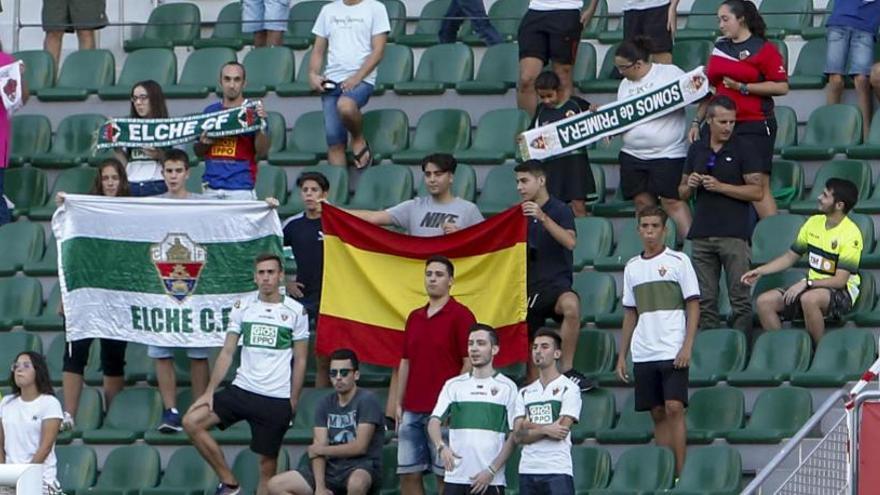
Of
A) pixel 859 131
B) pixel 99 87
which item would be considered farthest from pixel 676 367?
pixel 99 87

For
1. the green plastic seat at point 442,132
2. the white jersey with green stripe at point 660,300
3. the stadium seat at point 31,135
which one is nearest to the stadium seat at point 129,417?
the green plastic seat at point 442,132

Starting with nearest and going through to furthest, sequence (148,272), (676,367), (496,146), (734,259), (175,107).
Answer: (676,367), (734,259), (148,272), (496,146), (175,107)

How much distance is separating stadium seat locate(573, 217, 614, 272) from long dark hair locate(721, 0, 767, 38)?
143 centimetres

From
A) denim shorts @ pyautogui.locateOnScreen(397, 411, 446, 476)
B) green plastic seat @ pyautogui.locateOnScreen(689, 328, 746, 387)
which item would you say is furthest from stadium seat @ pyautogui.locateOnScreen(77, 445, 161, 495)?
green plastic seat @ pyautogui.locateOnScreen(689, 328, 746, 387)

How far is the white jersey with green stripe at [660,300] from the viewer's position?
11.6 meters

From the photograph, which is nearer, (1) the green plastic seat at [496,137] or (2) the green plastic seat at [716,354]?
(2) the green plastic seat at [716,354]

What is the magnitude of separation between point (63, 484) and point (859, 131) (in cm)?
520

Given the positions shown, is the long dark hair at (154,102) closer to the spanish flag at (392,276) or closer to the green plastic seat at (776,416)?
the spanish flag at (392,276)

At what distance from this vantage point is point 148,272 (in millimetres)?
13266

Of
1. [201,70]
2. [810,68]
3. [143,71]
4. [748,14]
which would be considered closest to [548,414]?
[748,14]

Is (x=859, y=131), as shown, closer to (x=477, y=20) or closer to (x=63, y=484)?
(x=477, y=20)

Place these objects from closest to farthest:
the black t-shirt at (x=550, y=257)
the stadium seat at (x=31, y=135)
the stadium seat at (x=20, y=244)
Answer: the black t-shirt at (x=550, y=257) < the stadium seat at (x=20, y=244) < the stadium seat at (x=31, y=135)

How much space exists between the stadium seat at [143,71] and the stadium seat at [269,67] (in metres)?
0.58

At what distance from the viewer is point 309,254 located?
42.0 ft
